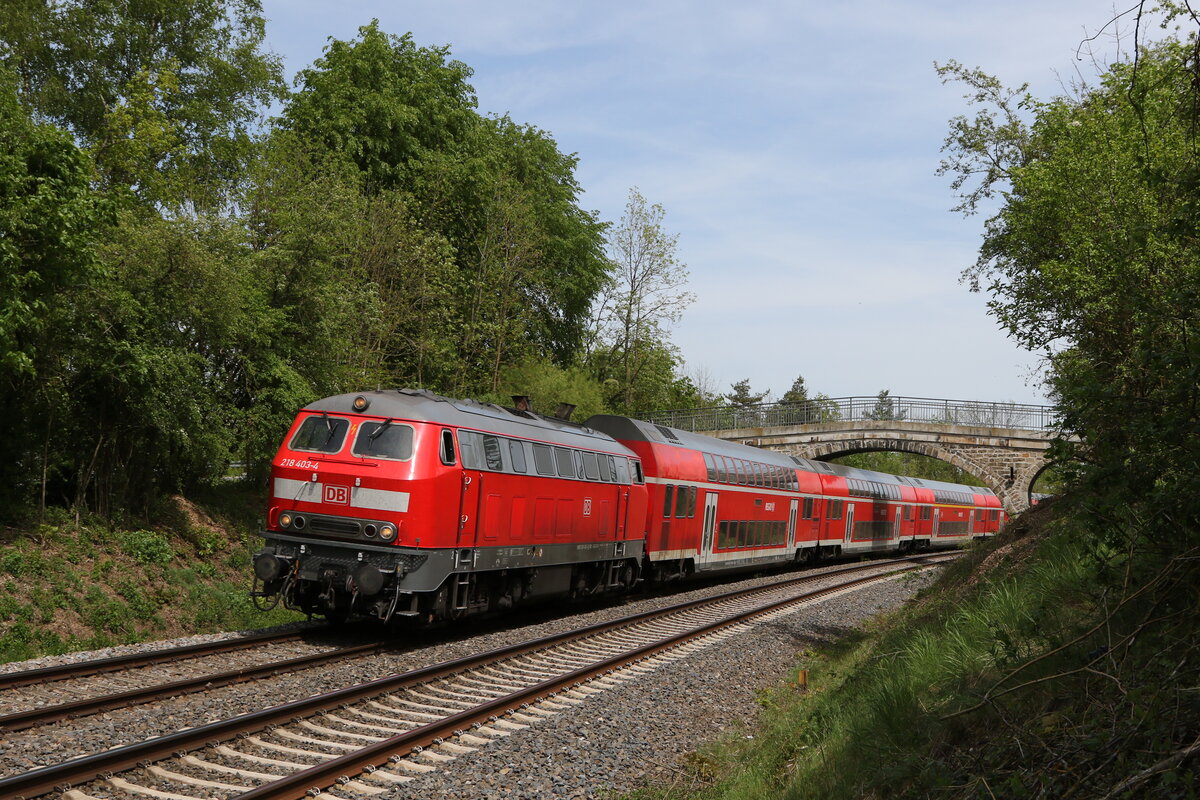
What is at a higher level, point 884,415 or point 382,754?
point 884,415

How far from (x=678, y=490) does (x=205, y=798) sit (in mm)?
16591

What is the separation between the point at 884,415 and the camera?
48875 mm

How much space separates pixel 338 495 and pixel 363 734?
4.86 meters

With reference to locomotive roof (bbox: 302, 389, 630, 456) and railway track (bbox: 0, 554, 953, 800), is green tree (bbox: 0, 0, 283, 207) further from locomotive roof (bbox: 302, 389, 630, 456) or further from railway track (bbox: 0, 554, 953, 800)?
railway track (bbox: 0, 554, 953, 800)

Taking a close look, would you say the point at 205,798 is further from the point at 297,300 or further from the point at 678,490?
the point at 297,300

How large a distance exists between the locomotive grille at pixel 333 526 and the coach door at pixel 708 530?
12.8 meters

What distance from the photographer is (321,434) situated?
13344 mm

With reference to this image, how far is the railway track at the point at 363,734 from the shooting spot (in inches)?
259

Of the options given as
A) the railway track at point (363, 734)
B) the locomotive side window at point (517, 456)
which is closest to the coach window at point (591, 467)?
the locomotive side window at point (517, 456)

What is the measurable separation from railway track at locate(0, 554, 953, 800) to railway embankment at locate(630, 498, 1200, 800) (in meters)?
1.92

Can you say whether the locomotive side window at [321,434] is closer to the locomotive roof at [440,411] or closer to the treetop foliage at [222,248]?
the locomotive roof at [440,411]

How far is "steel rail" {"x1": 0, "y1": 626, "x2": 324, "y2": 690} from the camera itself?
927 cm

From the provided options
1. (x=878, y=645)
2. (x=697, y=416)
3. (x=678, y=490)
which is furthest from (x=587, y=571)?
(x=697, y=416)

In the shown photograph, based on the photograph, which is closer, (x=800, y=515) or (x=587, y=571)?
(x=587, y=571)
